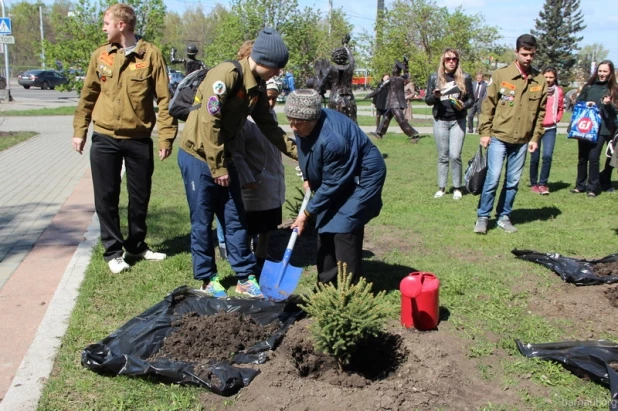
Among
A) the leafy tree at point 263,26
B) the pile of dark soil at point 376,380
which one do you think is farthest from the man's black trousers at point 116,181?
the leafy tree at point 263,26

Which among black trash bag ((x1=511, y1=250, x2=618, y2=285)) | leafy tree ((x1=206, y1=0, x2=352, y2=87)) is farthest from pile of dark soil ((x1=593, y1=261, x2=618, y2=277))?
leafy tree ((x1=206, y1=0, x2=352, y2=87))

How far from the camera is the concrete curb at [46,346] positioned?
3.31 meters

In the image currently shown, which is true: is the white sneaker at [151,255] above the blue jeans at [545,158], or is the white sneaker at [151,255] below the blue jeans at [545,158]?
below

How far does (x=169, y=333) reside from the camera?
153 inches

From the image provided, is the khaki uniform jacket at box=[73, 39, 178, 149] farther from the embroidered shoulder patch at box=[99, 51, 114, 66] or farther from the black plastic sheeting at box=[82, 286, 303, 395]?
the black plastic sheeting at box=[82, 286, 303, 395]

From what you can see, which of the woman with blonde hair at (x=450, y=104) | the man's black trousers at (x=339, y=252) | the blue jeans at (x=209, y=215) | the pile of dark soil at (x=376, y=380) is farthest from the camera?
the woman with blonde hair at (x=450, y=104)

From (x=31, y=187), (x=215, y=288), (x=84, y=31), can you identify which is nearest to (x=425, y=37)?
(x=84, y=31)

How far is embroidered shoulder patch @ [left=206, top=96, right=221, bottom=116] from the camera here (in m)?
4.23

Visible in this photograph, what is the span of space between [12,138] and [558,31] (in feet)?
181

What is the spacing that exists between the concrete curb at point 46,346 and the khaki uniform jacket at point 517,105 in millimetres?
4316

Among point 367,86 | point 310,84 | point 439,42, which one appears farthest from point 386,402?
point 367,86

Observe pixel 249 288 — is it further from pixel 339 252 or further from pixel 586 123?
pixel 586 123

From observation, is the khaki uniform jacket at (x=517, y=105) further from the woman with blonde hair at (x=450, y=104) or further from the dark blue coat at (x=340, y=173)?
the dark blue coat at (x=340, y=173)

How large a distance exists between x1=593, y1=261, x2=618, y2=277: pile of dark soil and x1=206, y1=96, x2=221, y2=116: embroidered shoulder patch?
10.9ft
